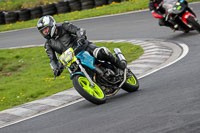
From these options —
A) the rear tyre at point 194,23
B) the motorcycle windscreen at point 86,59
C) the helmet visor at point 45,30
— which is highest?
the helmet visor at point 45,30

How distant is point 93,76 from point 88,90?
0.38 metres

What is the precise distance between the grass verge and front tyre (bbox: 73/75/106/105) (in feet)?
43.4

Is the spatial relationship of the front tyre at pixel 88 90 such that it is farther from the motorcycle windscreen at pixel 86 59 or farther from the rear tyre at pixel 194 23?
the rear tyre at pixel 194 23

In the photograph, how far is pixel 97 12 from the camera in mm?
22547

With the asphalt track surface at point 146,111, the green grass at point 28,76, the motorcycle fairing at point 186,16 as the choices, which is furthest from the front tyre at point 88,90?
the motorcycle fairing at point 186,16

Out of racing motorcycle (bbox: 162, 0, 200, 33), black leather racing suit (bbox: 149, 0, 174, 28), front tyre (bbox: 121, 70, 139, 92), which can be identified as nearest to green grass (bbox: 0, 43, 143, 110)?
black leather racing suit (bbox: 149, 0, 174, 28)

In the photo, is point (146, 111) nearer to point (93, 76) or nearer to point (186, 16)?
point (93, 76)

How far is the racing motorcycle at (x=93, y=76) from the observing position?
25.5ft

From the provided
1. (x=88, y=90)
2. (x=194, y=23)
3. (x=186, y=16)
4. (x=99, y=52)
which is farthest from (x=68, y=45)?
(x=186, y=16)

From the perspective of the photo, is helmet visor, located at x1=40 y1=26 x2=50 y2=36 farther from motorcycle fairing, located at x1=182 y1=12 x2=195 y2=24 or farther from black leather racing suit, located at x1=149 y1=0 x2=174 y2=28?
black leather racing suit, located at x1=149 y1=0 x2=174 y2=28

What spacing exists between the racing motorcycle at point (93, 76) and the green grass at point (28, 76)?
2118 mm

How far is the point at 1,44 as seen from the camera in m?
20.2

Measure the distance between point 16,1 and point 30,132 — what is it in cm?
2521

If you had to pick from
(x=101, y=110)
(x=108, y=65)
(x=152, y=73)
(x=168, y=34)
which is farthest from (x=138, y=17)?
(x=101, y=110)
